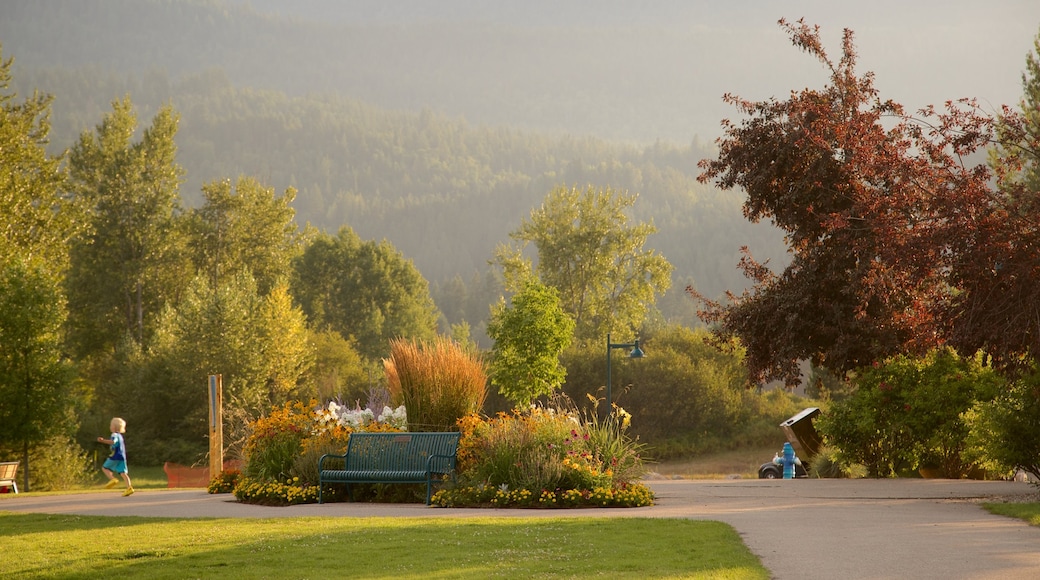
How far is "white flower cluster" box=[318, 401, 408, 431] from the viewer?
13.7 metres

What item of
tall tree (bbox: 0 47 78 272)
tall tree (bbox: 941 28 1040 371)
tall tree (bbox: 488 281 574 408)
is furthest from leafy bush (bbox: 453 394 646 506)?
tall tree (bbox: 0 47 78 272)

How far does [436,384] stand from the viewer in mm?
13469

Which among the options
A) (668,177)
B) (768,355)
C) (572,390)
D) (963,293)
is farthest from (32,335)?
(668,177)

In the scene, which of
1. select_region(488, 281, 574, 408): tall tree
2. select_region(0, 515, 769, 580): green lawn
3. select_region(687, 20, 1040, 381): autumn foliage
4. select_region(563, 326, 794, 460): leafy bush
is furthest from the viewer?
select_region(563, 326, 794, 460): leafy bush

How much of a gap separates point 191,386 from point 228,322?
2717 millimetres

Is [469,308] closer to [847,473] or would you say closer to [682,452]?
[682,452]

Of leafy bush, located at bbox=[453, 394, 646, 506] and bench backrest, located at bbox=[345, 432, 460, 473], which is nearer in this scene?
leafy bush, located at bbox=[453, 394, 646, 506]

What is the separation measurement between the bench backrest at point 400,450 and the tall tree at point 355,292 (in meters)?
47.4

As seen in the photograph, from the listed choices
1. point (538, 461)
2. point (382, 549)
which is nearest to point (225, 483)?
point (538, 461)

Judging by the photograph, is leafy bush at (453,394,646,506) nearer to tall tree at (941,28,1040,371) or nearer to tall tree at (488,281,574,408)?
tall tree at (941,28,1040,371)

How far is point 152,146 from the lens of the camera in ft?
151

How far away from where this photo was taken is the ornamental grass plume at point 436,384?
13414 millimetres

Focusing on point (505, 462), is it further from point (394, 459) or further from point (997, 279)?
point (997, 279)

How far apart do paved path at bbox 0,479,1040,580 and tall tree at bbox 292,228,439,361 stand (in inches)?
1806
